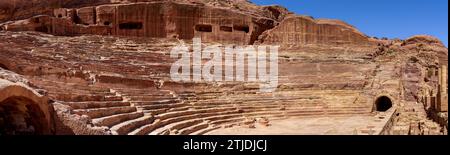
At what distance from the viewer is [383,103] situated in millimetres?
20375

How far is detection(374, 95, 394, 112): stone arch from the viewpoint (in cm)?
1959

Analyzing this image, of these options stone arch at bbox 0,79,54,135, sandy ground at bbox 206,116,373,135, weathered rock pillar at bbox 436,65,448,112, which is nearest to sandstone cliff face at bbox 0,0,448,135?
weathered rock pillar at bbox 436,65,448,112

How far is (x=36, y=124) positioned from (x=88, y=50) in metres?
14.4

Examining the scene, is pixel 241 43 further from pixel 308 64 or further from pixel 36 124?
pixel 36 124

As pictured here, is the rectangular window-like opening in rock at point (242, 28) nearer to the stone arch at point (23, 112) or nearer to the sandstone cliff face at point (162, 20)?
the sandstone cliff face at point (162, 20)

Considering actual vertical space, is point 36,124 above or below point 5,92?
below

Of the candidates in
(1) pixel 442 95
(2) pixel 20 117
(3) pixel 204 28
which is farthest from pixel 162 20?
(2) pixel 20 117

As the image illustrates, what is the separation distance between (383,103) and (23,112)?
16272 millimetres

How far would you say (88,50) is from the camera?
850 inches

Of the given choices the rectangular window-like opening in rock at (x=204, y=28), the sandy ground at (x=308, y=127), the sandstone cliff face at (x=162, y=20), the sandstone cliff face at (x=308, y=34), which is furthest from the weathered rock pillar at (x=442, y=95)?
the rectangular window-like opening in rock at (x=204, y=28)

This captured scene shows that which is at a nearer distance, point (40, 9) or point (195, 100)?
point (195, 100)

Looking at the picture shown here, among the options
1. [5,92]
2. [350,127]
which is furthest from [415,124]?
[5,92]

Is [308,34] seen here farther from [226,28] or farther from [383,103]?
[383,103]

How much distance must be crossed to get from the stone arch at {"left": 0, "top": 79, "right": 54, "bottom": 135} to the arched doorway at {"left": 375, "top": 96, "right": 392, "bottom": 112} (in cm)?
1508
